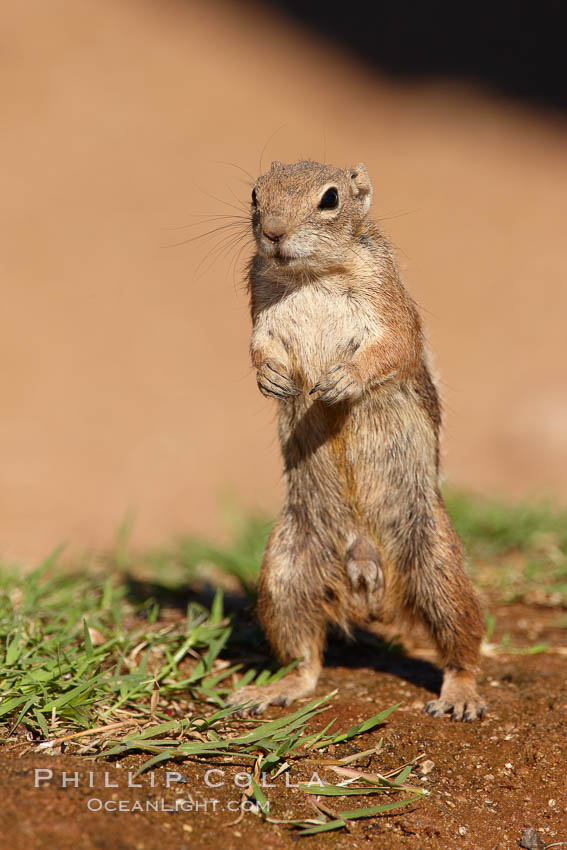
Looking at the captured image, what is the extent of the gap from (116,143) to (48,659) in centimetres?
1298

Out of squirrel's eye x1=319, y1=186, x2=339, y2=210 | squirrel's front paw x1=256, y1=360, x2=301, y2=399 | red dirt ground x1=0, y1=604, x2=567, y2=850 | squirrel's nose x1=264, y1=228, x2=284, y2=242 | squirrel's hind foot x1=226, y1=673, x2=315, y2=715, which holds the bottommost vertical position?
squirrel's hind foot x1=226, y1=673, x2=315, y2=715

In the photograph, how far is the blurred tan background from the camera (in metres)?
8.74

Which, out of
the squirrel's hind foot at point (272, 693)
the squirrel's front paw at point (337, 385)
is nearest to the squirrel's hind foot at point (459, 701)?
the squirrel's hind foot at point (272, 693)

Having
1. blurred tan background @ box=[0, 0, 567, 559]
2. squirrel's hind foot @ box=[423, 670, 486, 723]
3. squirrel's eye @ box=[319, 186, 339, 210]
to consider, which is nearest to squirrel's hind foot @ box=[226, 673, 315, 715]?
squirrel's hind foot @ box=[423, 670, 486, 723]

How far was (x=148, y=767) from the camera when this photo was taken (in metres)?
3.07

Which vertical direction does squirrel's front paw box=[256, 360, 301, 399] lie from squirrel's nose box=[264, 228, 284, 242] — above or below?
below

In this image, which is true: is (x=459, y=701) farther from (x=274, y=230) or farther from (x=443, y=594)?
(x=274, y=230)

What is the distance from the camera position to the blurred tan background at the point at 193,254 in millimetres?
8742

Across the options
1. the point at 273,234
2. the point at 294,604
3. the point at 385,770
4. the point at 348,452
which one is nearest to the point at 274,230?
the point at 273,234

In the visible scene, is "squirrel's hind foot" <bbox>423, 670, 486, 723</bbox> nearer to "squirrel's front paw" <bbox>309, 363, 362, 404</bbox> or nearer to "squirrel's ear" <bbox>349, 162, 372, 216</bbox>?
"squirrel's front paw" <bbox>309, 363, 362, 404</bbox>

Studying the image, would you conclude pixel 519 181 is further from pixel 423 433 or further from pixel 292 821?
pixel 292 821

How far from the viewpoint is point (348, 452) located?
3.97 m

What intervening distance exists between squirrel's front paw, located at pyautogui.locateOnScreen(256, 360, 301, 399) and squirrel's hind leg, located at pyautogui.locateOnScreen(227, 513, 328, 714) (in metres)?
0.64

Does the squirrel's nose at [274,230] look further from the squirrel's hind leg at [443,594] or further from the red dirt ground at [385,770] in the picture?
the red dirt ground at [385,770]
